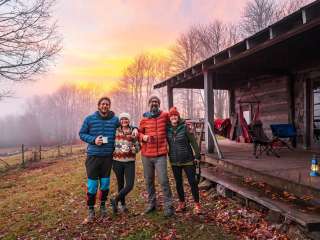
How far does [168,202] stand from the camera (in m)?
4.87

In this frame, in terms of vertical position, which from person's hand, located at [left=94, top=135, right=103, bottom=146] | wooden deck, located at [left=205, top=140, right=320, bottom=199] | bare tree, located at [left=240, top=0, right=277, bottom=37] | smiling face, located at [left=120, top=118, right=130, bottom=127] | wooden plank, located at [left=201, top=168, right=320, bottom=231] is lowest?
wooden plank, located at [left=201, top=168, right=320, bottom=231]

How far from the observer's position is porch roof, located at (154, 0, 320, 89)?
457 centimetres

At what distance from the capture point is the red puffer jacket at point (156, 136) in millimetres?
4680

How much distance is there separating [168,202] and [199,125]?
5427mm

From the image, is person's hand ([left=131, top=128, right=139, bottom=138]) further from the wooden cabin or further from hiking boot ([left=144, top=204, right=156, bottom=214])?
the wooden cabin

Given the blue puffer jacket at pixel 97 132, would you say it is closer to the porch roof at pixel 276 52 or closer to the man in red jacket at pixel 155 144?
the man in red jacket at pixel 155 144

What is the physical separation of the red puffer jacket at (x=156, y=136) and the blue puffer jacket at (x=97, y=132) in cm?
53

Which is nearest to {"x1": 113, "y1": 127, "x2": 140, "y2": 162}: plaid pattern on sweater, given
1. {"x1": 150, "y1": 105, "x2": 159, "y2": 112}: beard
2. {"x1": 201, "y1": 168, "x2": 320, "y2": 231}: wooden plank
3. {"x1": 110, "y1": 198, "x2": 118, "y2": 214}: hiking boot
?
{"x1": 150, "y1": 105, "x2": 159, "y2": 112}: beard

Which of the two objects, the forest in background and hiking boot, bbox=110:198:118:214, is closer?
hiking boot, bbox=110:198:118:214

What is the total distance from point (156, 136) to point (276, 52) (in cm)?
433

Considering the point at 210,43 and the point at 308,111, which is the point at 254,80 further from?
the point at 210,43

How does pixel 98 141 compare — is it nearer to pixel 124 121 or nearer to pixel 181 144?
pixel 124 121

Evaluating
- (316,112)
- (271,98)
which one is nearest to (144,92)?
(271,98)

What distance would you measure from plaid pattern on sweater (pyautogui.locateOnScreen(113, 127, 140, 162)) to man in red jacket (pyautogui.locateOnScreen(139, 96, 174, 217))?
0.19m
